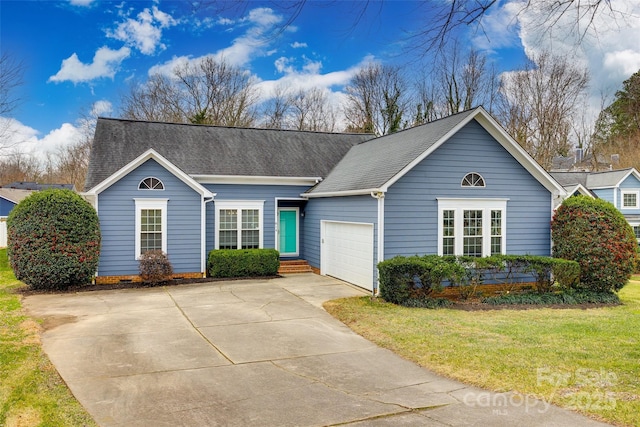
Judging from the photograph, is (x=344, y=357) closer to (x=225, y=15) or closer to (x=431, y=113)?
(x=225, y=15)

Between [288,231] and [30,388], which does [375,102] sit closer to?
[288,231]

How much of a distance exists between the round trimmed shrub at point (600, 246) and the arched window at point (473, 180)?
8.85 feet

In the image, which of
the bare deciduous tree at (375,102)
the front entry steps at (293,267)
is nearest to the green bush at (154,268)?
the front entry steps at (293,267)

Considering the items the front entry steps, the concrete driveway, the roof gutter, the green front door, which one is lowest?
the concrete driveway

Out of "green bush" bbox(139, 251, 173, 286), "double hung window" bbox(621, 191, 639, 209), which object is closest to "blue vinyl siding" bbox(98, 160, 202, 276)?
"green bush" bbox(139, 251, 173, 286)

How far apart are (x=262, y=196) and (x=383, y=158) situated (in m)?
4.87

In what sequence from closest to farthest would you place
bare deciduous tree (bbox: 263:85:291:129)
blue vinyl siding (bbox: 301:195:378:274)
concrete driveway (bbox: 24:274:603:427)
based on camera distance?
1. concrete driveway (bbox: 24:274:603:427)
2. blue vinyl siding (bbox: 301:195:378:274)
3. bare deciduous tree (bbox: 263:85:291:129)

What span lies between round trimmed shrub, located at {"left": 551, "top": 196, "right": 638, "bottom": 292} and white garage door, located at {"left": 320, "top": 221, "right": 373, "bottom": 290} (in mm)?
5677

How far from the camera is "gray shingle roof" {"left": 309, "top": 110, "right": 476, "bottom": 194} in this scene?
1320cm

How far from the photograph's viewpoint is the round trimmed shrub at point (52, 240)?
13047 millimetres

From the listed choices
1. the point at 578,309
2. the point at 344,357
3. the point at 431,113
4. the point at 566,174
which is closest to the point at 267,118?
the point at 431,113

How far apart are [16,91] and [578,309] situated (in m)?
17.6

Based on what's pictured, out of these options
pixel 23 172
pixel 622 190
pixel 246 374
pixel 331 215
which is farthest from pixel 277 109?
pixel 246 374

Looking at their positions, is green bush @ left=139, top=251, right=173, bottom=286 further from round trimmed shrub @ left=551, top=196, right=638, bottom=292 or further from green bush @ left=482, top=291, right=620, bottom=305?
round trimmed shrub @ left=551, top=196, right=638, bottom=292
